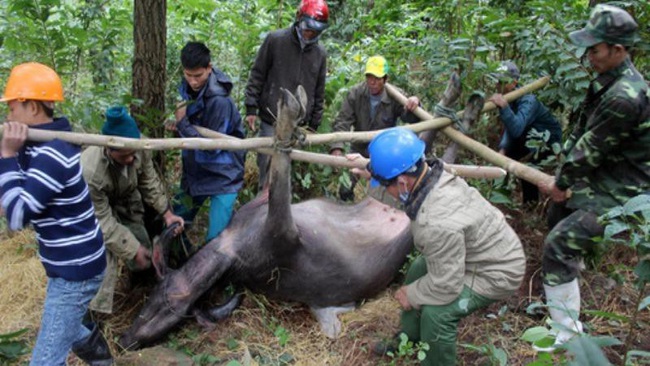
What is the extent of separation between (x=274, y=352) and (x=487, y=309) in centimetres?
178

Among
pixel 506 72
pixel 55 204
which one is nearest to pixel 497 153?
pixel 506 72

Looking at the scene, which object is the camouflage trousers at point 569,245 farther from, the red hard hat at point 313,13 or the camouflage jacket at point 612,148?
the red hard hat at point 313,13

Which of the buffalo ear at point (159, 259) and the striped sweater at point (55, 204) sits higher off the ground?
the striped sweater at point (55, 204)

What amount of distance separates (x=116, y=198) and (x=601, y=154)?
3530 millimetres

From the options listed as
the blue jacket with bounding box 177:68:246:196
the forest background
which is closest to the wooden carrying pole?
the blue jacket with bounding box 177:68:246:196

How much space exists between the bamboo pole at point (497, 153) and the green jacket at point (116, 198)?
2.47 m

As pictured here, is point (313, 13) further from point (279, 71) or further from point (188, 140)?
point (188, 140)

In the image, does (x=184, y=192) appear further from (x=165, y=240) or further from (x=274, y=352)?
(x=274, y=352)

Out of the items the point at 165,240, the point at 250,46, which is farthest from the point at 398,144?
the point at 250,46

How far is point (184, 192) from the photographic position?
15.5 ft

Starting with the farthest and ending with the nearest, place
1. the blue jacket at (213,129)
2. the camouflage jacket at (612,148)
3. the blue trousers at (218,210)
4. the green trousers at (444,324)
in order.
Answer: the blue trousers at (218,210)
the blue jacket at (213,129)
the camouflage jacket at (612,148)
the green trousers at (444,324)

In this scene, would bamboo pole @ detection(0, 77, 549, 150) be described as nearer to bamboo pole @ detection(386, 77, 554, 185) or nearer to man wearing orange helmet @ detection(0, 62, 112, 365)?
man wearing orange helmet @ detection(0, 62, 112, 365)

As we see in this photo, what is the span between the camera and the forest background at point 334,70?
4559 mm

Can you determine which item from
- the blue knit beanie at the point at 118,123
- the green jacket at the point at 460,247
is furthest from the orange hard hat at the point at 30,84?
the green jacket at the point at 460,247
